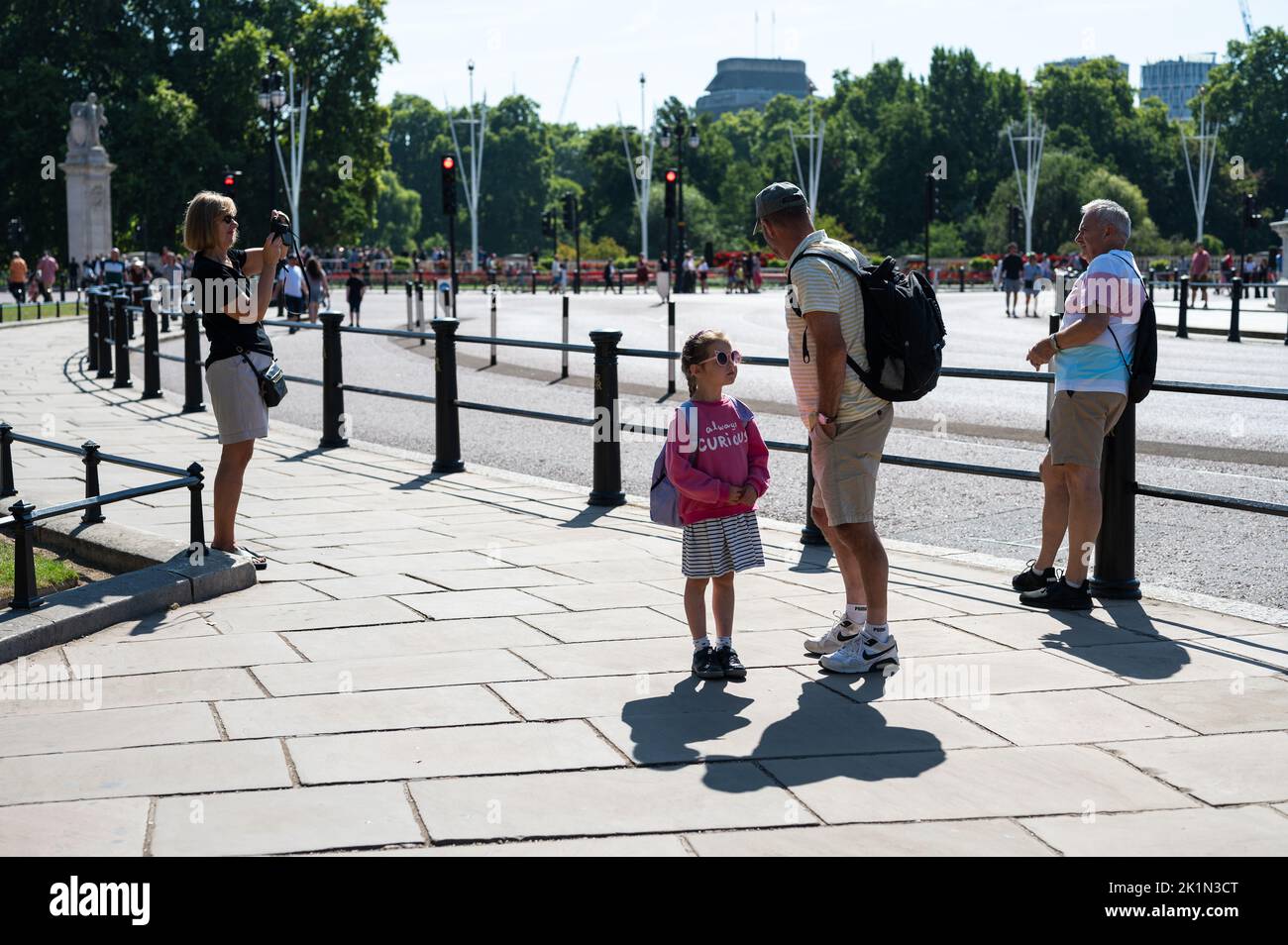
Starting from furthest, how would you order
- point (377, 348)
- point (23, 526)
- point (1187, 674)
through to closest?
point (377, 348), point (23, 526), point (1187, 674)

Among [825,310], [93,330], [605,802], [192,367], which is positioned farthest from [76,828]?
[93,330]

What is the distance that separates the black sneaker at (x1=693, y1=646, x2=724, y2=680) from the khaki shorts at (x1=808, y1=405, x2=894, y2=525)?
659 millimetres

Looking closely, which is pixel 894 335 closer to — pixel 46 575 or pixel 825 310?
pixel 825 310

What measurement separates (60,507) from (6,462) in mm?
2484

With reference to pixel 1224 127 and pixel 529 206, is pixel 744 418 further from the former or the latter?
pixel 529 206

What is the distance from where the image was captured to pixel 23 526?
18.8ft

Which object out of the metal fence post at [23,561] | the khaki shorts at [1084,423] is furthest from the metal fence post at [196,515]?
the khaki shorts at [1084,423]

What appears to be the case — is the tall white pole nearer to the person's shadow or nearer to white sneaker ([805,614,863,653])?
white sneaker ([805,614,863,653])

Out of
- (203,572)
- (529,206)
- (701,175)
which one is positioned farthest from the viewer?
(529,206)

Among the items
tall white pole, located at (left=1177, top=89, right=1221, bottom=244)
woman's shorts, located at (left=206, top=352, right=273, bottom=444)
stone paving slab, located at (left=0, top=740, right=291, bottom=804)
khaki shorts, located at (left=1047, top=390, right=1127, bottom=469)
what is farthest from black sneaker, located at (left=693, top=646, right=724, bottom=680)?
tall white pole, located at (left=1177, top=89, right=1221, bottom=244)

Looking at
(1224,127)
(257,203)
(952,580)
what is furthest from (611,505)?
(1224,127)

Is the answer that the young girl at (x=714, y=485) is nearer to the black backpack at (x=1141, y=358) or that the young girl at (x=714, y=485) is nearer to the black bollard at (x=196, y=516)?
the black backpack at (x=1141, y=358)

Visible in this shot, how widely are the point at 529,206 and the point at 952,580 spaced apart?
125696 mm
